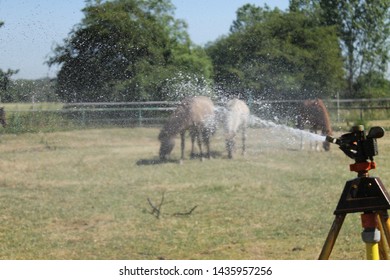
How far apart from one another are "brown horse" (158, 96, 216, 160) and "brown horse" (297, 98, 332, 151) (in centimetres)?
44

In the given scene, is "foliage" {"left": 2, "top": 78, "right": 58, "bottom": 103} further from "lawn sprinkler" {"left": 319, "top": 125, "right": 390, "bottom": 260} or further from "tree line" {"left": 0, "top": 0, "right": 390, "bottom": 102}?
"lawn sprinkler" {"left": 319, "top": 125, "right": 390, "bottom": 260}

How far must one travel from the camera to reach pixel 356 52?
3686 mm

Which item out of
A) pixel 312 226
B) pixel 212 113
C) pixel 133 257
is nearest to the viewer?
pixel 133 257

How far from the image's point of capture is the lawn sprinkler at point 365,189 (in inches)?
86.3

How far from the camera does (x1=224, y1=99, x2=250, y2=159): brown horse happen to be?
3.82 m

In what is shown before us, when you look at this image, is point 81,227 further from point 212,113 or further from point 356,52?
point 356,52

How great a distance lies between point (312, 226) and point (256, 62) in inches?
32.2

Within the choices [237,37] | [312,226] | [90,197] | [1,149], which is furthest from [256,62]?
[1,149]

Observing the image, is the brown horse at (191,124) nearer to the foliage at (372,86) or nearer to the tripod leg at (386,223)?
the foliage at (372,86)

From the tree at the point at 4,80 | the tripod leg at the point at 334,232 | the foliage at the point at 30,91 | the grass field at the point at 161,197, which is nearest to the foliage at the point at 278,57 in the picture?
the grass field at the point at 161,197

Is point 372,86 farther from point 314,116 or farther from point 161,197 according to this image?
point 161,197

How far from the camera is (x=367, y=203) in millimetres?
2240

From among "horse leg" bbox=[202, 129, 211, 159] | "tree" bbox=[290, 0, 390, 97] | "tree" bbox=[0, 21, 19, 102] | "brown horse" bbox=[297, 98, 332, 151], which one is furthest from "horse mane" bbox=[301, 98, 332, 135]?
→ "tree" bbox=[0, 21, 19, 102]

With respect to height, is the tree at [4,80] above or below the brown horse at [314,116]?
above
